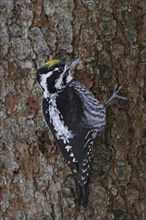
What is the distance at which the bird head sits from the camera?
27.2 ft

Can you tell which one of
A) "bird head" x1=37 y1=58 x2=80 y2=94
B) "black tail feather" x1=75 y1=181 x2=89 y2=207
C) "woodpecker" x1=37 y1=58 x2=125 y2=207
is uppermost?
"bird head" x1=37 y1=58 x2=80 y2=94

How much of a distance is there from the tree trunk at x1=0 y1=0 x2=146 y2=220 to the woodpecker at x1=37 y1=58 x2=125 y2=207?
63mm

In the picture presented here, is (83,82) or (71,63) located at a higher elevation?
(71,63)

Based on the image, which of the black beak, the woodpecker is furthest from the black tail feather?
the black beak

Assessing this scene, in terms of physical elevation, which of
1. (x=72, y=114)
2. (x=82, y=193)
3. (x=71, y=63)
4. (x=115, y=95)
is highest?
(x=71, y=63)

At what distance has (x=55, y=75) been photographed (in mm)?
8453

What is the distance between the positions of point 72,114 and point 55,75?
27cm

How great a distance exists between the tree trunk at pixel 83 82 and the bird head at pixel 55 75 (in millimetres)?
67

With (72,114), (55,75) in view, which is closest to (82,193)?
(72,114)

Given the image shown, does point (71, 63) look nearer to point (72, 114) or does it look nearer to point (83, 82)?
point (83, 82)

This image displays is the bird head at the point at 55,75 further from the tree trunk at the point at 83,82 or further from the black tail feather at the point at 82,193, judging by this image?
the black tail feather at the point at 82,193

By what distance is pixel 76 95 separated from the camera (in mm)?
8477

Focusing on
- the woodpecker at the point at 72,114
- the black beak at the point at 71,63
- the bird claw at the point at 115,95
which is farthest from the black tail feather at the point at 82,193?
the black beak at the point at 71,63

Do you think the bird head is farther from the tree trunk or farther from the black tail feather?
the black tail feather
